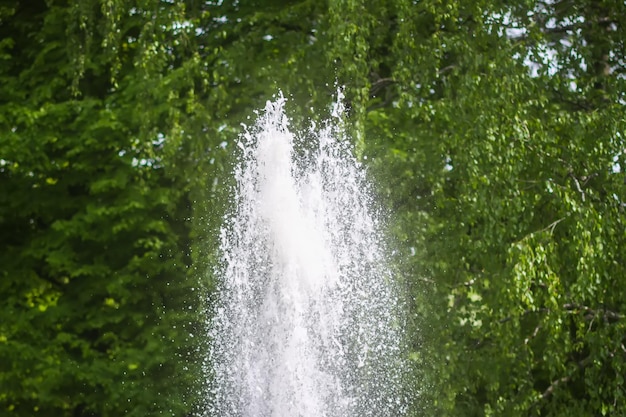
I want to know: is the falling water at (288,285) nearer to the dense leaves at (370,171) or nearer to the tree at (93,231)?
the dense leaves at (370,171)

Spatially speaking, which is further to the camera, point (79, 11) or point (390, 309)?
point (79, 11)

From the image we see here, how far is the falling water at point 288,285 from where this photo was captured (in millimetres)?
7293

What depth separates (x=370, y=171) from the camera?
10.0m

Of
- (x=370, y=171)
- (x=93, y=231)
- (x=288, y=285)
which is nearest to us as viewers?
(x=288, y=285)

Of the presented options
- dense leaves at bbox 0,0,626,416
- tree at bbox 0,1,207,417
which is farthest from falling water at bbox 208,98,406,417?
tree at bbox 0,1,207,417

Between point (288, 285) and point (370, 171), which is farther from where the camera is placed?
point (370, 171)

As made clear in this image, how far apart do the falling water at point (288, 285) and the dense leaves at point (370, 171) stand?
0.68m

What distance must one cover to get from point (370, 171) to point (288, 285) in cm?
287

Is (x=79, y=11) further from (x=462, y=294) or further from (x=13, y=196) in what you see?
(x=462, y=294)

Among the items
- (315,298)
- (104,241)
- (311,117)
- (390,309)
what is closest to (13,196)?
(104,241)

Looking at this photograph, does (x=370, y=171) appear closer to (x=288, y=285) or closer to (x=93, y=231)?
(x=288, y=285)

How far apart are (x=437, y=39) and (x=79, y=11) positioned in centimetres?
406

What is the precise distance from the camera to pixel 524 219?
25.9ft

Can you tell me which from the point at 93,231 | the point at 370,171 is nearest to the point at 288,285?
the point at 370,171
